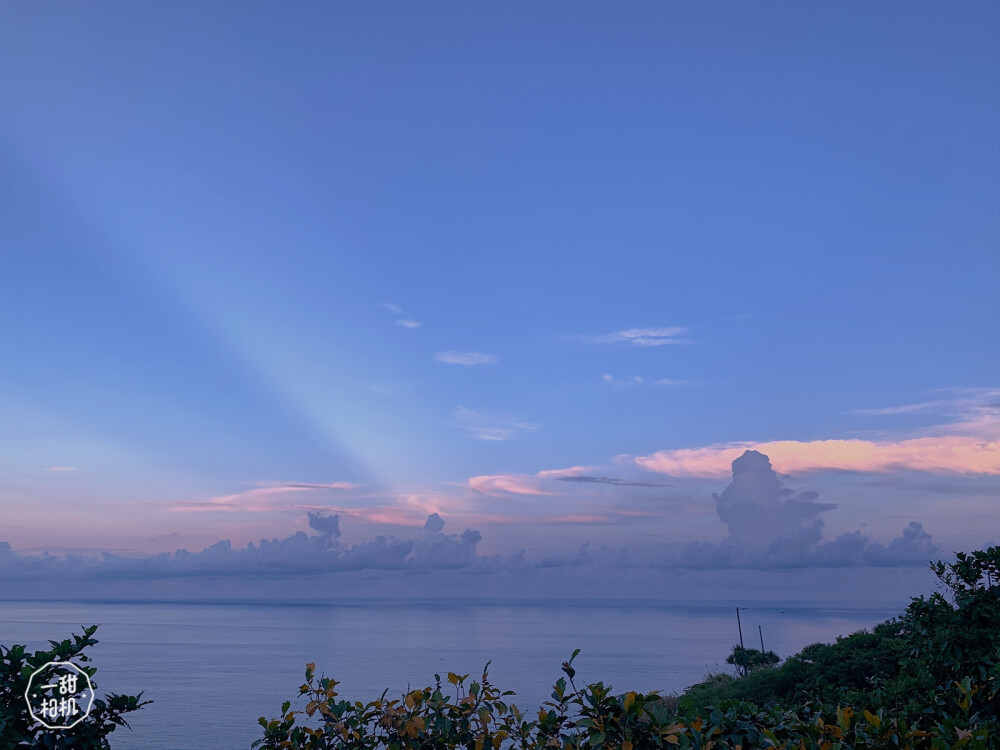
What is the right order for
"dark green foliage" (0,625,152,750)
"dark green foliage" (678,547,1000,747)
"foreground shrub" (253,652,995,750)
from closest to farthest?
1. "foreground shrub" (253,652,995,750)
2. "dark green foliage" (0,625,152,750)
3. "dark green foliage" (678,547,1000,747)

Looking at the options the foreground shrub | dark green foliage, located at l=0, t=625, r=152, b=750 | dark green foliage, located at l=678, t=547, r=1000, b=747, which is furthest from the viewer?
dark green foliage, located at l=678, t=547, r=1000, b=747

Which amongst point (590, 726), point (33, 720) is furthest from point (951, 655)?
point (33, 720)

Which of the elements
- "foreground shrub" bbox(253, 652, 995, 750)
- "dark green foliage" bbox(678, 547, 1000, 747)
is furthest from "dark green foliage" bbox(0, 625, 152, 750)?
"dark green foliage" bbox(678, 547, 1000, 747)

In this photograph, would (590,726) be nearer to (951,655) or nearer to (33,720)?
(33,720)

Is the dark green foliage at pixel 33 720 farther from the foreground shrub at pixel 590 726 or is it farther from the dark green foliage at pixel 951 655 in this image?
the dark green foliage at pixel 951 655

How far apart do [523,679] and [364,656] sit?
6395 centimetres

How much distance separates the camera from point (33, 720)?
5.71m

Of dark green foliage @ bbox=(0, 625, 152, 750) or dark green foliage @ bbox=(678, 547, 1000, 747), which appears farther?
dark green foliage @ bbox=(678, 547, 1000, 747)

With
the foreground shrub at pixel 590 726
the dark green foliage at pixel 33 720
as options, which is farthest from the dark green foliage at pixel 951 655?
the dark green foliage at pixel 33 720

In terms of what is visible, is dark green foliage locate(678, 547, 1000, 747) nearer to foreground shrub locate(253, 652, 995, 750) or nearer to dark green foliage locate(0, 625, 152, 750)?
foreground shrub locate(253, 652, 995, 750)

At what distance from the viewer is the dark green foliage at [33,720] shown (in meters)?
5.62

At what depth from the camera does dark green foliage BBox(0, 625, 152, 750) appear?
5.62 meters

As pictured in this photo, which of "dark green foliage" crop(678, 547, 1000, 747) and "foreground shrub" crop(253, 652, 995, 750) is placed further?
"dark green foliage" crop(678, 547, 1000, 747)

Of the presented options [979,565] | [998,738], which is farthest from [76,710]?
[979,565]
